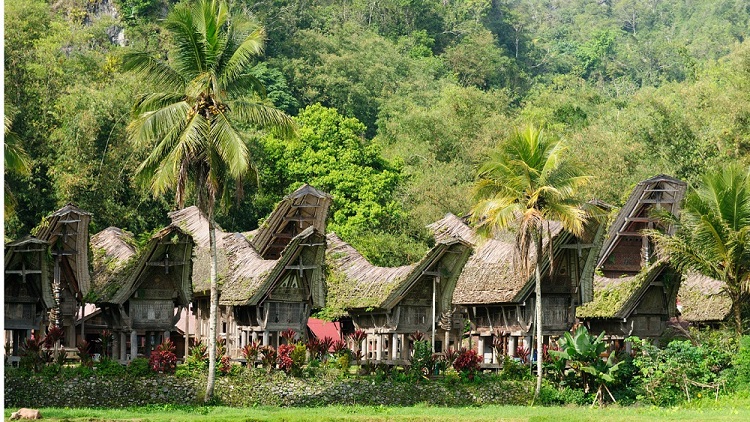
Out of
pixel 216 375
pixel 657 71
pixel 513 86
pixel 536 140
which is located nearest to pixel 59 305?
pixel 216 375

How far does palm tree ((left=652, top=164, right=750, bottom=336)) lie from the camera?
36688mm

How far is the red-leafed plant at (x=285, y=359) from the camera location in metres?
33.9

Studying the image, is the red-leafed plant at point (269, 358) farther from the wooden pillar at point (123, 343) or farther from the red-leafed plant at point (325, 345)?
the wooden pillar at point (123, 343)

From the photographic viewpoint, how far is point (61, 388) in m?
31.6

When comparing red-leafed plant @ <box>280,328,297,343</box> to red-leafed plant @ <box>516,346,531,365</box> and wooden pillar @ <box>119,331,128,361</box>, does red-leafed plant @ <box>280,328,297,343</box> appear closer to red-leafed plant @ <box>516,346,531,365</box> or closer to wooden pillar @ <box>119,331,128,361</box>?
wooden pillar @ <box>119,331,128,361</box>

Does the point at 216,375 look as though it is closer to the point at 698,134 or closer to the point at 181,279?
the point at 181,279

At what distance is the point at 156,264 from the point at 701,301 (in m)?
19.8

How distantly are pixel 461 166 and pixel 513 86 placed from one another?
164 feet

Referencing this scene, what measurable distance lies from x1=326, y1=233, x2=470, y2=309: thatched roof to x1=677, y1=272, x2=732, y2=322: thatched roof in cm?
990

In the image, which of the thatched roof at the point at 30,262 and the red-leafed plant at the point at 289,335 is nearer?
the thatched roof at the point at 30,262

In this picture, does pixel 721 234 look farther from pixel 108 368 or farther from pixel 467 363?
pixel 108 368

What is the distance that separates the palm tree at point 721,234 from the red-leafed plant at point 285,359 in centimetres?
1195

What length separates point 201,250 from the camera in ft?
139

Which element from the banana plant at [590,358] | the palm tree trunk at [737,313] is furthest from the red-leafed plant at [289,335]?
the palm tree trunk at [737,313]
